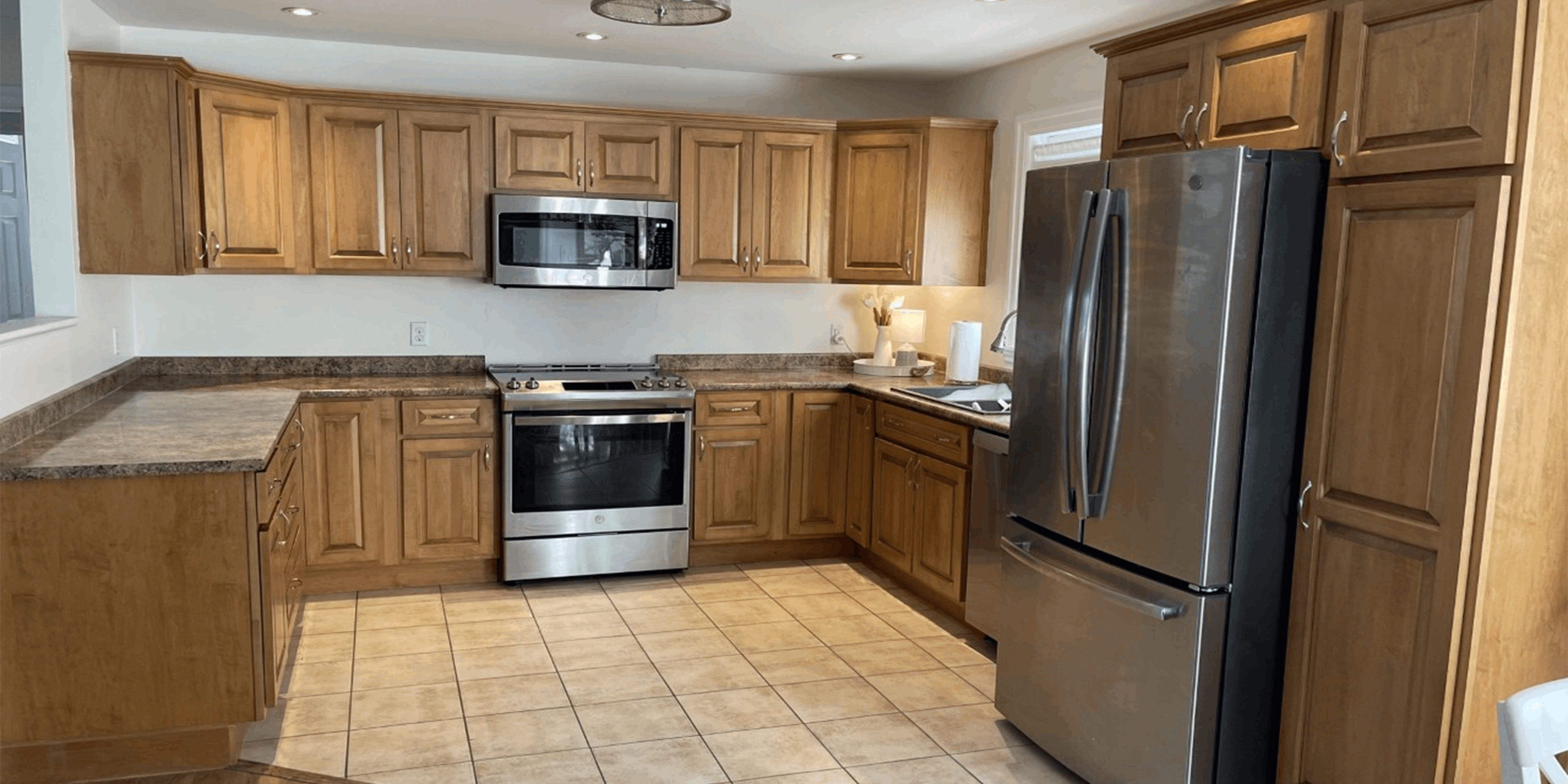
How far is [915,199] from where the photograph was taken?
5066 millimetres

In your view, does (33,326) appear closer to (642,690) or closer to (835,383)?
(642,690)

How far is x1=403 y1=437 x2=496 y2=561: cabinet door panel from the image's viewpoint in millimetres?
4586

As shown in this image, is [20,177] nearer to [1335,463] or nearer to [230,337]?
[230,337]

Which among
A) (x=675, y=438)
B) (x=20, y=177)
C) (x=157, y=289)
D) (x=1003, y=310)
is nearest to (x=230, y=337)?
(x=157, y=289)

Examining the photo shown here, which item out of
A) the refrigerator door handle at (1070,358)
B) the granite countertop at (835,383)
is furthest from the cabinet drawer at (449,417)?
the refrigerator door handle at (1070,358)

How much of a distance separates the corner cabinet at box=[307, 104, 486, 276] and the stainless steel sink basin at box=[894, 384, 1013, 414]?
198 cm

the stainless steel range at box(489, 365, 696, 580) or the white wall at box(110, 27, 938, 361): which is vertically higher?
the white wall at box(110, 27, 938, 361)

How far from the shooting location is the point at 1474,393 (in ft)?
7.13

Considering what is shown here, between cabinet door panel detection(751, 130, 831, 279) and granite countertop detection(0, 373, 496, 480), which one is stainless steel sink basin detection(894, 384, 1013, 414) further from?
granite countertop detection(0, 373, 496, 480)

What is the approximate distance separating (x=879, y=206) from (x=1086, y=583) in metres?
2.64

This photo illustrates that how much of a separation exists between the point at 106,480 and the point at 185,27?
2.51 meters

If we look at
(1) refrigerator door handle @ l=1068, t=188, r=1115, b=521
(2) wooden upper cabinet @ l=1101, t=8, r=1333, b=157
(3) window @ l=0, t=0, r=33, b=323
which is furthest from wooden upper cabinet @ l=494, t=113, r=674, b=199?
(1) refrigerator door handle @ l=1068, t=188, r=1115, b=521

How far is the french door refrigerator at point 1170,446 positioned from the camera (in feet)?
8.34

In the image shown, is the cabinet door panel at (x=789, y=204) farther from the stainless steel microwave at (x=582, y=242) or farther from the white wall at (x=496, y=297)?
the stainless steel microwave at (x=582, y=242)
